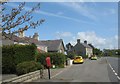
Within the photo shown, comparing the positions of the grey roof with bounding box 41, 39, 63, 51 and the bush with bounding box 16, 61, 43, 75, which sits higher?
the grey roof with bounding box 41, 39, 63, 51

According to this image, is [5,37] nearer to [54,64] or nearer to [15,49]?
[15,49]

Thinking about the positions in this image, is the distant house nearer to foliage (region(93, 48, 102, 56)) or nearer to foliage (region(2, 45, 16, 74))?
foliage (region(2, 45, 16, 74))

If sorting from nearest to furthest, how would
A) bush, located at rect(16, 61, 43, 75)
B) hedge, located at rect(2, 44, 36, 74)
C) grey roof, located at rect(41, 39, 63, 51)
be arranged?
bush, located at rect(16, 61, 43, 75) < hedge, located at rect(2, 44, 36, 74) < grey roof, located at rect(41, 39, 63, 51)

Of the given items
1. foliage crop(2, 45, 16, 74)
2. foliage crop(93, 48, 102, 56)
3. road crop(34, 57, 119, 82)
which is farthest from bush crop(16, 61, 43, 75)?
foliage crop(93, 48, 102, 56)

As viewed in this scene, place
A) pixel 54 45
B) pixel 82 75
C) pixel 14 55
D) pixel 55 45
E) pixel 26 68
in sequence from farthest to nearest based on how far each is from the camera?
1. pixel 54 45
2. pixel 55 45
3. pixel 14 55
4. pixel 82 75
5. pixel 26 68

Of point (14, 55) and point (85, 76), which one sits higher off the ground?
point (14, 55)

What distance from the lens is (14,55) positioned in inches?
1149

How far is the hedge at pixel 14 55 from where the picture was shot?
28.9 m

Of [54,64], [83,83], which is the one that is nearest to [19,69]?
[83,83]

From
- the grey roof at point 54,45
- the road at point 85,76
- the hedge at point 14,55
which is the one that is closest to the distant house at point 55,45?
the grey roof at point 54,45

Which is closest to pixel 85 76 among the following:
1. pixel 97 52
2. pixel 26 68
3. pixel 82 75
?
pixel 82 75

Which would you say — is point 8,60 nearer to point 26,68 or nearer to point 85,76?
point 26,68

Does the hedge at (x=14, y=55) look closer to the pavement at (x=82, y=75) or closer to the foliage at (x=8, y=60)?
the foliage at (x=8, y=60)

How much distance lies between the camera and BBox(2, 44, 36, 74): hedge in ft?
94.7
